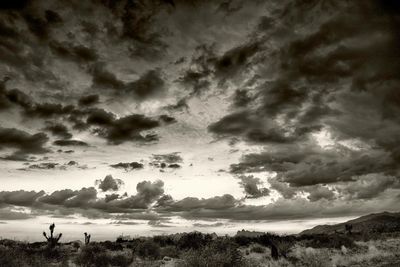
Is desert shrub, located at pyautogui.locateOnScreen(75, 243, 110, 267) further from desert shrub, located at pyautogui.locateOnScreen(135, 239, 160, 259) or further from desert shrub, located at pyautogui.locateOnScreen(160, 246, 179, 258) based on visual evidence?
desert shrub, located at pyautogui.locateOnScreen(160, 246, 179, 258)

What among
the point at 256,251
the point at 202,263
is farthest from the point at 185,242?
the point at 202,263

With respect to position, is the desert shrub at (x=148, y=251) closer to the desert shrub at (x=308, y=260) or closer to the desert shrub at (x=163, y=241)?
the desert shrub at (x=163, y=241)

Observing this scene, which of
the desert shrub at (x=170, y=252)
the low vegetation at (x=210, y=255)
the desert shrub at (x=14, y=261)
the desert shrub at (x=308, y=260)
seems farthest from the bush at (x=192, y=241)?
the desert shrub at (x=14, y=261)

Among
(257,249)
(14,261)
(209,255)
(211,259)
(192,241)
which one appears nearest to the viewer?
(211,259)

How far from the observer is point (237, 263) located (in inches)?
859

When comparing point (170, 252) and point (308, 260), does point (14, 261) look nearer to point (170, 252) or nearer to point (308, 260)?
point (170, 252)

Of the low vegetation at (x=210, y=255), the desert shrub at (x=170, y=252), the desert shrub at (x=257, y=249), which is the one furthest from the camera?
the desert shrub at (x=257, y=249)

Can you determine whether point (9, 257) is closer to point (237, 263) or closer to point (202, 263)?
point (202, 263)

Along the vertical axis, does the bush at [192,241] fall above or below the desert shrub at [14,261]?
above

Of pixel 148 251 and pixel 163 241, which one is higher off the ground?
pixel 163 241

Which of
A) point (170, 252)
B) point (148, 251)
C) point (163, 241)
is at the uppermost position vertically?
point (163, 241)

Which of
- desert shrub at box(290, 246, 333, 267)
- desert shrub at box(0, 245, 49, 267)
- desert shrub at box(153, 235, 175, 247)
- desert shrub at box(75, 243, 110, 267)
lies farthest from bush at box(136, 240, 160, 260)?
desert shrub at box(290, 246, 333, 267)

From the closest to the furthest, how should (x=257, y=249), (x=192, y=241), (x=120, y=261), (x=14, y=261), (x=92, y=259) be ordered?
(x=14, y=261)
(x=92, y=259)
(x=120, y=261)
(x=257, y=249)
(x=192, y=241)

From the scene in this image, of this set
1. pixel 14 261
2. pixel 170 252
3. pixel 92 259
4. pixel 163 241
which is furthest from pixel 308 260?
pixel 14 261
